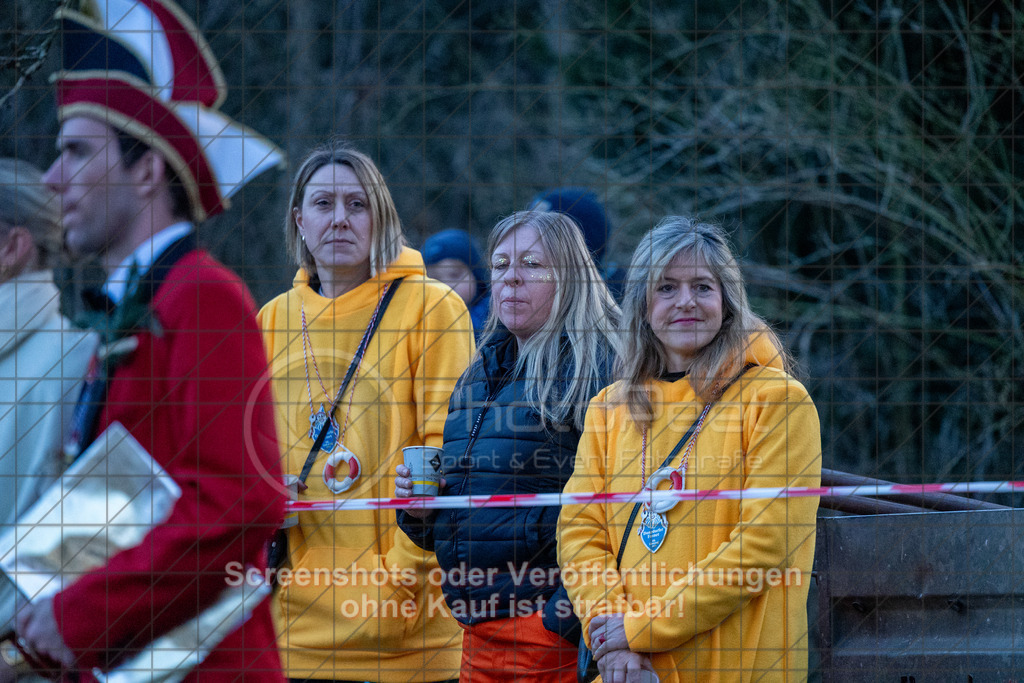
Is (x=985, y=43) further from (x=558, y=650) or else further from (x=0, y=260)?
(x=0, y=260)

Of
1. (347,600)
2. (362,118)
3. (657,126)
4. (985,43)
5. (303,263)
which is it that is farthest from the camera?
(657,126)

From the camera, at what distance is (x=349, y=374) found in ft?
8.99

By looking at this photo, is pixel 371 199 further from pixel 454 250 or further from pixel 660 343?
pixel 660 343

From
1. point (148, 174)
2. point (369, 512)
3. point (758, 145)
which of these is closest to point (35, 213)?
point (148, 174)

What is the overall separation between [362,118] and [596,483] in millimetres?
3999

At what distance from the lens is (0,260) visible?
9.77ft

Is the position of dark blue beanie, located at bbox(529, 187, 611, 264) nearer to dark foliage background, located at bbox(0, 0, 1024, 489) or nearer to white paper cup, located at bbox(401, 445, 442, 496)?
white paper cup, located at bbox(401, 445, 442, 496)

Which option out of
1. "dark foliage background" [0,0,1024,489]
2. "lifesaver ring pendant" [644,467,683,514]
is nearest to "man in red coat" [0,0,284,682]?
"lifesaver ring pendant" [644,467,683,514]

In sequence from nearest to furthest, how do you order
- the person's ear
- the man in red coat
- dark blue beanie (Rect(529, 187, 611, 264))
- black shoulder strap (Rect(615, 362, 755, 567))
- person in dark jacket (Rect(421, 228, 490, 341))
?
black shoulder strap (Rect(615, 362, 755, 567))
the man in red coat
the person's ear
dark blue beanie (Rect(529, 187, 611, 264))
person in dark jacket (Rect(421, 228, 490, 341))

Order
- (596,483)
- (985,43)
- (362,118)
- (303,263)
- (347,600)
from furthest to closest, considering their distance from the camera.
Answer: (362,118) → (985,43) → (303,263) → (347,600) → (596,483)

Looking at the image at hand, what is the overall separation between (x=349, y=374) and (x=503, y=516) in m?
0.53

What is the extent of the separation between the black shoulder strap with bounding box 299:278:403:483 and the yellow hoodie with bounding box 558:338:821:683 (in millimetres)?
614

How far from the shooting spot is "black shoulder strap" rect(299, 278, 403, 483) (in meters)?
2.72

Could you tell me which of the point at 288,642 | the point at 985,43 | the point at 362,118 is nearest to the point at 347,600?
the point at 288,642
